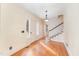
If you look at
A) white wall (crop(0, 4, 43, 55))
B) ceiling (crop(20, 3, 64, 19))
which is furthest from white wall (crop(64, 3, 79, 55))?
white wall (crop(0, 4, 43, 55))

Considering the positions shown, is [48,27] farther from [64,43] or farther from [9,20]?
[9,20]

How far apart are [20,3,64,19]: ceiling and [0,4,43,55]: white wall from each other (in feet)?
0.23

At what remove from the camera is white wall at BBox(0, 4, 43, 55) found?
153cm

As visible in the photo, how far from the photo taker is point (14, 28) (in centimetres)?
157

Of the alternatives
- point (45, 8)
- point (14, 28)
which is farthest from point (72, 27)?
point (14, 28)

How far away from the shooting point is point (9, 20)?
1547 mm

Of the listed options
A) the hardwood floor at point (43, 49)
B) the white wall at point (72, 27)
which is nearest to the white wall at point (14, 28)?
the hardwood floor at point (43, 49)

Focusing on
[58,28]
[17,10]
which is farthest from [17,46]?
[58,28]

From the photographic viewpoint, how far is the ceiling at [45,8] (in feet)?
5.15

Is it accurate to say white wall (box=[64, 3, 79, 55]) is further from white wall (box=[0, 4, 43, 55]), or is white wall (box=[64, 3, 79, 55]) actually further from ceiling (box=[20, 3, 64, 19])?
white wall (box=[0, 4, 43, 55])

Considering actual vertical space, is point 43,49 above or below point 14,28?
below

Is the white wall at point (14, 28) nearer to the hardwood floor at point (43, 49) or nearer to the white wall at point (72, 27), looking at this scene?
the hardwood floor at point (43, 49)

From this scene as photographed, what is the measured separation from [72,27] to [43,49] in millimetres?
503

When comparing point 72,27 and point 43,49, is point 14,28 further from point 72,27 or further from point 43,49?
point 72,27
